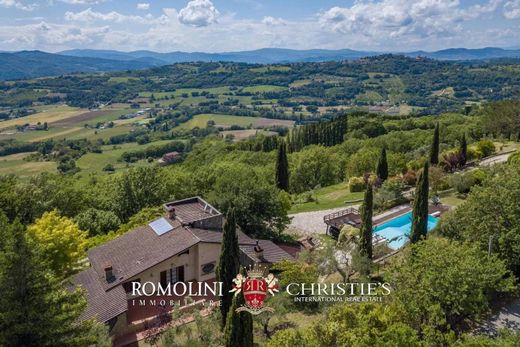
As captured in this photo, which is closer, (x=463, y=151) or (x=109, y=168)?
(x=463, y=151)

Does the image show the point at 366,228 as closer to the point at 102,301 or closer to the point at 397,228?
the point at 397,228

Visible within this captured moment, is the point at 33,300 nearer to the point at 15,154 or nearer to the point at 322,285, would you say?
the point at 322,285

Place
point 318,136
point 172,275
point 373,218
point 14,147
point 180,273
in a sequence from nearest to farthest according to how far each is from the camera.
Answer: point 172,275
point 180,273
point 373,218
point 318,136
point 14,147

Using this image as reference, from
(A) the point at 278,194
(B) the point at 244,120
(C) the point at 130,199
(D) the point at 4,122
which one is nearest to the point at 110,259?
(A) the point at 278,194

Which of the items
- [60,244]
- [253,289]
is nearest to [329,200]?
[60,244]

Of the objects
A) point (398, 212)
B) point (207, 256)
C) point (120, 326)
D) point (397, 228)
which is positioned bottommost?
point (397, 228)
